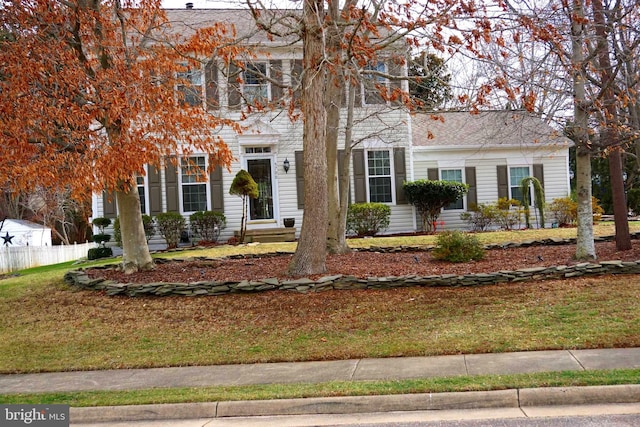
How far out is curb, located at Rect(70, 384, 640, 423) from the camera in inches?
234

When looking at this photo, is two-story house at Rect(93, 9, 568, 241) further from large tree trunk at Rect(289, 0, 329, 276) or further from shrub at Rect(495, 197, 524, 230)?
large tree trunk at Rect(289, 0, 329, 276)

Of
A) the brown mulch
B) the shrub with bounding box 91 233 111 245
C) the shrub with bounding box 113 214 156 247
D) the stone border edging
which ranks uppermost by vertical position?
the shrub with bounding box 113 214 156 247

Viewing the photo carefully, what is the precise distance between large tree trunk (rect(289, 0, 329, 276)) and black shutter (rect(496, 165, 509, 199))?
44.9ft

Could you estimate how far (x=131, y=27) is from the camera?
12.7m

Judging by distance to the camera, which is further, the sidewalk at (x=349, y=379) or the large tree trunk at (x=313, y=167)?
the large tree trunk at (x=313, y=167)

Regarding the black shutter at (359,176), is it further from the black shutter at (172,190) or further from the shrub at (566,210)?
the shrub at (566,210)

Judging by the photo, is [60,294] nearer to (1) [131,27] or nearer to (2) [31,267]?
(1) [131,27]

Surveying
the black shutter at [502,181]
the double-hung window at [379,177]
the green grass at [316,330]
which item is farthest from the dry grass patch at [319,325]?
the black shutter at [502,181]

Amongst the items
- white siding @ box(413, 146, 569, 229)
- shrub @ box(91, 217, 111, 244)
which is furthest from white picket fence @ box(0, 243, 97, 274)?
white siding @ box(413, 146, 569, 229)

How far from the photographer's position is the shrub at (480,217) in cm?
2252

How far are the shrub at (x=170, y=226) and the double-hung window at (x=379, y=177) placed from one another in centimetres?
701

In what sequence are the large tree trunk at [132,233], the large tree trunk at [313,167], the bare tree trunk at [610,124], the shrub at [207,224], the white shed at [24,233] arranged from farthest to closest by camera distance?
the white shed at [24,233] → the shrub at [207,224] → the large tree trunk at [132,233] → the large tree trunk at [313,167] → the bare tree trunk at [610,124]

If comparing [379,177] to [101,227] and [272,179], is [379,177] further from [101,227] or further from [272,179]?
[101,227]

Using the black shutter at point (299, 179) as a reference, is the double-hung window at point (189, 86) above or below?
above
